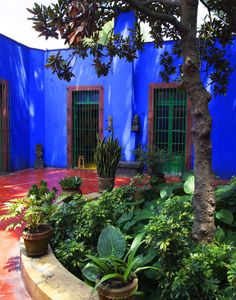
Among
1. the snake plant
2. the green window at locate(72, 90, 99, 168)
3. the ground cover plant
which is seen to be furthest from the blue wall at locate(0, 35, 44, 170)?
the ground cover plant

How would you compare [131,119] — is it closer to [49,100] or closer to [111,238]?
[49,100]

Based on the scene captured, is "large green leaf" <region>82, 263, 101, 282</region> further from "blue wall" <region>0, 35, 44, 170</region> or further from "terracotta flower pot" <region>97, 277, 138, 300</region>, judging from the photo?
"blue wall" <region>0, 35, 44, 170</region>

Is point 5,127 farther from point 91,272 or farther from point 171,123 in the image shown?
point 91,272

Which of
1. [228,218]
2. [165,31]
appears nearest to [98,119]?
[165,31]

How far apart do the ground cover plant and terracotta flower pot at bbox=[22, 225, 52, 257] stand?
14 centimetres

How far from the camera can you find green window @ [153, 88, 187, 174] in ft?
28.6

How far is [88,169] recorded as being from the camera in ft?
33.3

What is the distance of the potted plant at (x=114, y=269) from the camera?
167cm

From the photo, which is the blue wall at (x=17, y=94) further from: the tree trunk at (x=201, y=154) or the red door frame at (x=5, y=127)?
the tree trunk at (x=201, y=154)

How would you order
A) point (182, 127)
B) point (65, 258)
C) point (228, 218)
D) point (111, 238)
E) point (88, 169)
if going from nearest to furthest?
point (111, 238)
point (65, 258)
point (228, 218)
point (182, 127)
point (88, 169)

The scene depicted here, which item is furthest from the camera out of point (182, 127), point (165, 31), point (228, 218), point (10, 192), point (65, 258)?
point (182, 127)

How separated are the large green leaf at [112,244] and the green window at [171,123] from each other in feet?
21.2

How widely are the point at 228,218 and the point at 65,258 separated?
1487 mm

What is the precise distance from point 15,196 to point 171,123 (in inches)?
196
